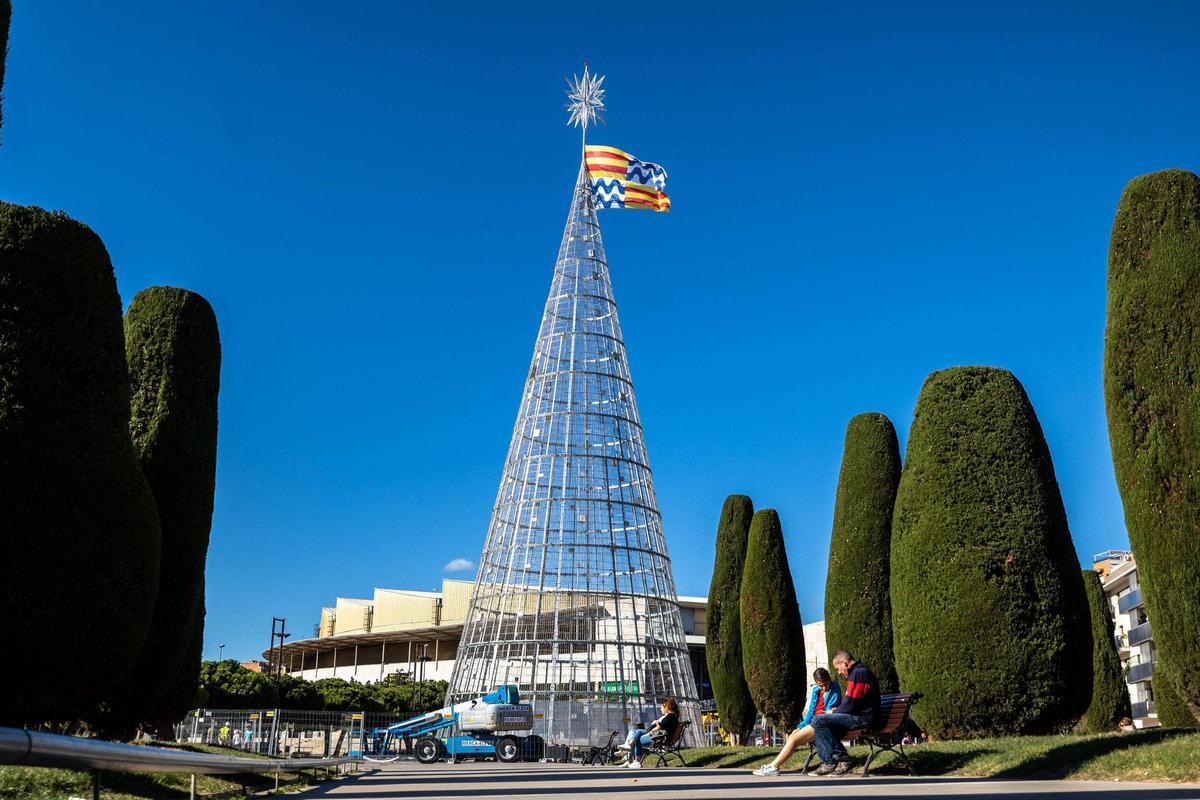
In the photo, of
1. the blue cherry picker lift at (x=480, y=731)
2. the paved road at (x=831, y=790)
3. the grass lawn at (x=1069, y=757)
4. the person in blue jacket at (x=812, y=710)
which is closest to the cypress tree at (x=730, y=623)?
the blue cherry picker lift at (x=480, y=731)

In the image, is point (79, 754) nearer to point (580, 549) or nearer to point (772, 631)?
point (772, 631)

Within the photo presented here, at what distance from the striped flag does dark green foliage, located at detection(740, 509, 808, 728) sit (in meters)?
12.8

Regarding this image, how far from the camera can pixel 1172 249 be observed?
36.9 ft

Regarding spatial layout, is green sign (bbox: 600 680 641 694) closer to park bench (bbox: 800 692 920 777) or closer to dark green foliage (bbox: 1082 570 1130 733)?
dark green foliage (bbox: 1082 570 1130 733)

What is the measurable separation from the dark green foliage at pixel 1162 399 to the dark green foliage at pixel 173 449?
11847 mm

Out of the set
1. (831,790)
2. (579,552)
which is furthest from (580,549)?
(831,790)

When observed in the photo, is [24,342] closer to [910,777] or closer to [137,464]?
[137,464]

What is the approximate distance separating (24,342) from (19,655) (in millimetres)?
2728

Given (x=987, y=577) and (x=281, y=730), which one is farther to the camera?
(x=281, y=730)

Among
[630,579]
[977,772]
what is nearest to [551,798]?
[977,772]

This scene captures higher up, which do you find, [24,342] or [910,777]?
[24,342]

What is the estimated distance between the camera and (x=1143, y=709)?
180ft

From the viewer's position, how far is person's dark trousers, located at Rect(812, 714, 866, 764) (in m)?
9.92

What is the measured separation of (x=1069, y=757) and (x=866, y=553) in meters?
11.1
